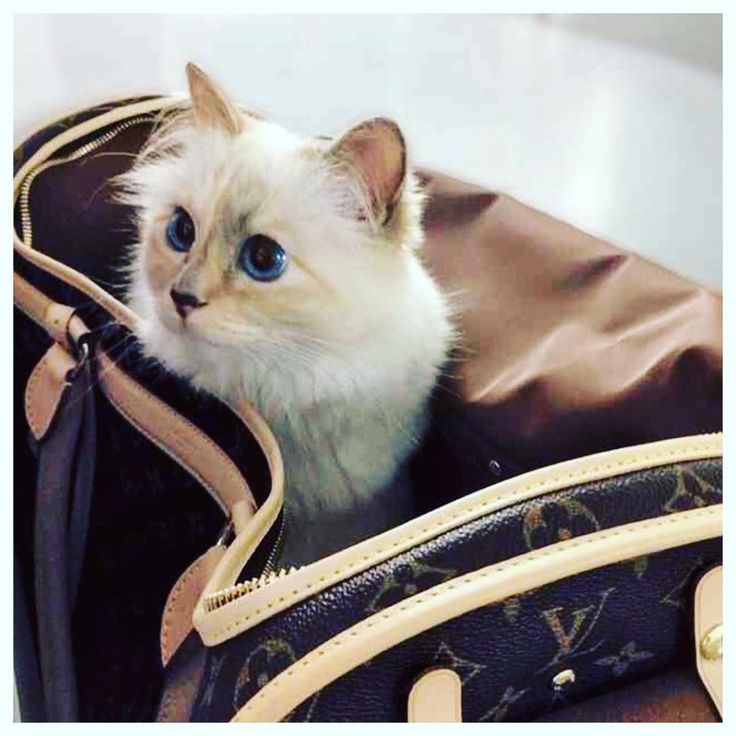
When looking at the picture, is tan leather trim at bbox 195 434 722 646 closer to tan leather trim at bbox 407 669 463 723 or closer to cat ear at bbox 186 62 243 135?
tan leather trim at bbox 407 669 463 723

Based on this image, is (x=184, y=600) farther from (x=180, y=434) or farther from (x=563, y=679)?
(x=563, y=679)

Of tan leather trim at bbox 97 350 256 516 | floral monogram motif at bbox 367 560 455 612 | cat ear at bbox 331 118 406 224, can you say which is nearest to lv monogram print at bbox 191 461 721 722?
floral monogram motif at bbox 367 560 455 612

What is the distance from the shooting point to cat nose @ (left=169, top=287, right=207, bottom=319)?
2.05ft

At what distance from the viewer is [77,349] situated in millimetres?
686

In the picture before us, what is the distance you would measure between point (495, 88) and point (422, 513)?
37 centimetres

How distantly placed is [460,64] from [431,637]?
0.48 metres

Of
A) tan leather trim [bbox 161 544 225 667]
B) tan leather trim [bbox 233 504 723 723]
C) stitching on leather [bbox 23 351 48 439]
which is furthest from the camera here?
stitching on leather [bbox 23 351 48 439]

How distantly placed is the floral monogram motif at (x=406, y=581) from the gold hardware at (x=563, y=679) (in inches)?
3.8

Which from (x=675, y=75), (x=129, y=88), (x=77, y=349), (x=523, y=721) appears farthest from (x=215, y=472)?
(x=675, y=75)

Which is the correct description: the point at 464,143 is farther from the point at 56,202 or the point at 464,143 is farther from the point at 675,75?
the point at 56,202

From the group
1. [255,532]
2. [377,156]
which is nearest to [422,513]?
[255,532]

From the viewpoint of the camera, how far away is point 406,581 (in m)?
0.50

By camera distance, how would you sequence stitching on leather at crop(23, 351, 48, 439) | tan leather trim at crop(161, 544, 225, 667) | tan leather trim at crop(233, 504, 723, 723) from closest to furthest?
1. tan leather trim at crop(233, 504, 723, 723)
2. tan leather trim at crop(161, 544, 225, 667)
3. stitching on leather at crop(23, 351, 48, 439)

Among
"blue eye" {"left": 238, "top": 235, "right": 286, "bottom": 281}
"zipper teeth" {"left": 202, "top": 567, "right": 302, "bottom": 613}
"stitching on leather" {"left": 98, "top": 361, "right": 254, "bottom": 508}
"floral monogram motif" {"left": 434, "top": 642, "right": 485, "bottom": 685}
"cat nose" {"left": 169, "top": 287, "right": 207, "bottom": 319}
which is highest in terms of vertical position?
"blue eye" {"left": 238, "top": 235, "right": 286, "bottom": 281}
